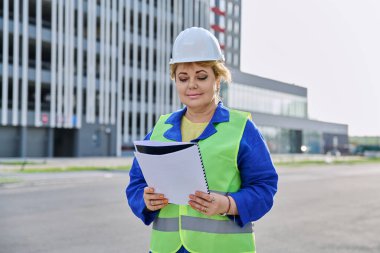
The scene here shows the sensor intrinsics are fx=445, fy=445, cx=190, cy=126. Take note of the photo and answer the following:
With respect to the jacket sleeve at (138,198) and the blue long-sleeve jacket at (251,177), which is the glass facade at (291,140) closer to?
the jacket sleeve at (138,198)

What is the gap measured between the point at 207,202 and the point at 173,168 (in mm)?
215

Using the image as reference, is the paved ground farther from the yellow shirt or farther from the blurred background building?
the blurred background building

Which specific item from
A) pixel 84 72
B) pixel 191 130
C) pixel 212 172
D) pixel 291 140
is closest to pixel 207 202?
pixel 212 172

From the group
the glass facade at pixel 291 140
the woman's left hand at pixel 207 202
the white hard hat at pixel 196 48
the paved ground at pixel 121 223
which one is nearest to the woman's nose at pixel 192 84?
the white hard hat at pixel 196 48

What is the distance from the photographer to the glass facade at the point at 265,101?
6212cm

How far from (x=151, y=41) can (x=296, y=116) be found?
1271 inches

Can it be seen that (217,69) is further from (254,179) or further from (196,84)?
(254,179)

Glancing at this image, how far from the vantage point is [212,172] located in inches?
82.7

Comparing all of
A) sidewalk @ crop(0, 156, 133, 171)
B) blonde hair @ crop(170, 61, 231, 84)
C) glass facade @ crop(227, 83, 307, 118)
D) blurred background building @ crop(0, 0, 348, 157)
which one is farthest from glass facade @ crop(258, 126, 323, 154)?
blonde hair @ crop(170, 61, 231, 84)

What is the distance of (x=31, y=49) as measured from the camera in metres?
41.8

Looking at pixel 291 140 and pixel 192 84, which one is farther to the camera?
pixel 291 140

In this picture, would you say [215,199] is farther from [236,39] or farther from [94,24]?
[236,39]

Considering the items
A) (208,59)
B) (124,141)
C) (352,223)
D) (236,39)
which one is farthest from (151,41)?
(208,59)

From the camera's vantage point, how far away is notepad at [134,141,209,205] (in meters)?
1.88
